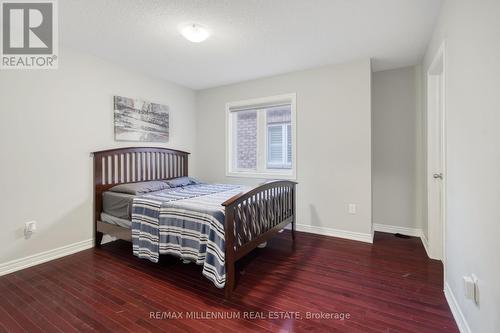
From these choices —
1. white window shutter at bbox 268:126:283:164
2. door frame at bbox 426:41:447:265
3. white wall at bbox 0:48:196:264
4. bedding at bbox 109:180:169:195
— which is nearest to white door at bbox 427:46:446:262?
door frame at bbox 426:41:447:265

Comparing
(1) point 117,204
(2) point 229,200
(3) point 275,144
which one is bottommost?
(1) point 117,204

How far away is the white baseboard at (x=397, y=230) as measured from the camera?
3.41 meters

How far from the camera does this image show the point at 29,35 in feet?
7.91

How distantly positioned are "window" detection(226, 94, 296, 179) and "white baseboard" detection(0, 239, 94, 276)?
2313 millimetres

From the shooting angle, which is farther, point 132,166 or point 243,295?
point 132,166

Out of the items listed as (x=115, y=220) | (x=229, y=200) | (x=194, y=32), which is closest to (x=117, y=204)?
(x=115, y=220)

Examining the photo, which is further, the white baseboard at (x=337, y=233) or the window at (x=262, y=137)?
the window at (x=262, y=137)

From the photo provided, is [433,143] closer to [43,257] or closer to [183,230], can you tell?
[183,230]

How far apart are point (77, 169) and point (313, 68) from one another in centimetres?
332

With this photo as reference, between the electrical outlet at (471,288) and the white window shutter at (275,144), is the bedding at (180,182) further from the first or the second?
the electrical outlet at (471,288)

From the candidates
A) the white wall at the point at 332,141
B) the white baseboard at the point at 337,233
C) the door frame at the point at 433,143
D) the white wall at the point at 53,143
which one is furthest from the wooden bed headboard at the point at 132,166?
the door frame at the point at 433,143

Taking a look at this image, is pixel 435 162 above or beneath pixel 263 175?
above

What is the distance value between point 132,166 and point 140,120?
687mm

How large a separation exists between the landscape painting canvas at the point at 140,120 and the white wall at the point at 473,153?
11.7 feet
